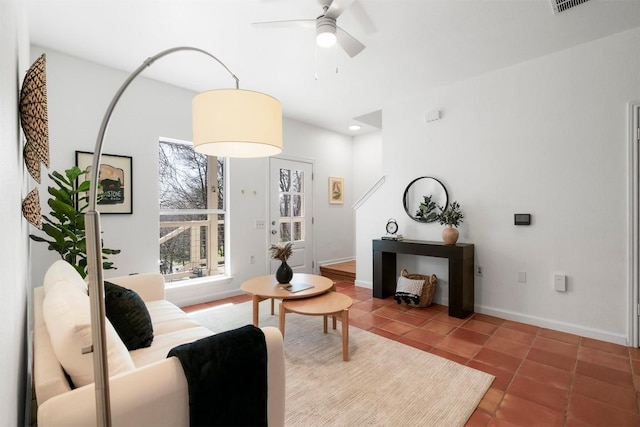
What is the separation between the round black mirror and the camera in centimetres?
389

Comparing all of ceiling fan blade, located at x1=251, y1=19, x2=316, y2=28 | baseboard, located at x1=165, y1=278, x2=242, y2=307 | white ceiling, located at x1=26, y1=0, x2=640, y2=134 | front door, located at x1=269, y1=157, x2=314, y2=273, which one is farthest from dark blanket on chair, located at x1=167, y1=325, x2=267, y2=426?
front door, located at x1=269, y1=157, x2=314, y2=273

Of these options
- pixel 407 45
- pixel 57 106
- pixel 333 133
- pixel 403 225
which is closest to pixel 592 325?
pixel 403 225

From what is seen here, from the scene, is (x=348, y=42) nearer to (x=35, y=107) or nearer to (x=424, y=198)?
(x=35, y=107)

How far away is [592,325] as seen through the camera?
290 cm

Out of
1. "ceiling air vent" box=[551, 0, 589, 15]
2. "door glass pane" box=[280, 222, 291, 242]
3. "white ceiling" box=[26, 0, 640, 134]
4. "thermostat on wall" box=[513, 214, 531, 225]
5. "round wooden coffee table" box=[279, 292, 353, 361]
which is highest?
"white ceiling" box=[26, 0, 640, 134]

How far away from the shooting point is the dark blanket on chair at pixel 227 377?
109 centimetres

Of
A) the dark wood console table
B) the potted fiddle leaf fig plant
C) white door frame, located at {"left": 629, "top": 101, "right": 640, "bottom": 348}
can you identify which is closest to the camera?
the potted fiddle leaf fig plant

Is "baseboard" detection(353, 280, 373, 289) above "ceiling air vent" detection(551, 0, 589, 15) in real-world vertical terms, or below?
below

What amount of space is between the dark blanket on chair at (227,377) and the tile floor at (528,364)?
135 cm

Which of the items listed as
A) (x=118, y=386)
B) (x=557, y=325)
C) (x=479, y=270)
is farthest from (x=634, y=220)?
(x=118, y=386)

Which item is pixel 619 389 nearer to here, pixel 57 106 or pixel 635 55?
pixel 635 55

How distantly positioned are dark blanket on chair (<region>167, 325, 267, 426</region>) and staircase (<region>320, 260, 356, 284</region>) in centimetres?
385

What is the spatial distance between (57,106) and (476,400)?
14.4 feet

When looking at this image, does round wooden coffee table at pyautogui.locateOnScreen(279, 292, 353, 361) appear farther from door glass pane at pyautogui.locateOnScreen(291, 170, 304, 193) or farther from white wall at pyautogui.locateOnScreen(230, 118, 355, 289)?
door glass pane at pyautogui.locateOnScreen(291, 170, 304, 193)
